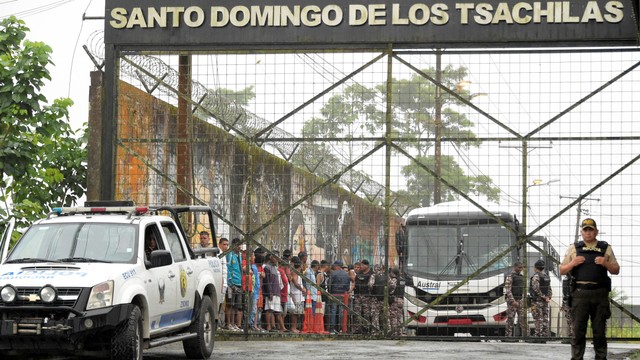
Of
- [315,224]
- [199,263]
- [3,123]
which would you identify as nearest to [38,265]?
[199,263]

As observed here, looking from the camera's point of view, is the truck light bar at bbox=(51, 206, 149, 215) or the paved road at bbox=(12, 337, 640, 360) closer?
the truck light bar at bbox=(51, 206, 149, 215)

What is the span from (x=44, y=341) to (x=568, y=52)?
367 inches

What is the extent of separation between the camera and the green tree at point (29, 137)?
19.2 m

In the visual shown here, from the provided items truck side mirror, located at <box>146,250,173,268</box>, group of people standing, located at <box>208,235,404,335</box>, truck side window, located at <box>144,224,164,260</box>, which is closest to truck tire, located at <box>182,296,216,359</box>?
truck side window, located at <box>144,224,164,260</box>

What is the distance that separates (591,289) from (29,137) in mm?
9482

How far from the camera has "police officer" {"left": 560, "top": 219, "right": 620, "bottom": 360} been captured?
13820 millimetres

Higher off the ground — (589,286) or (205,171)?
(205,171)

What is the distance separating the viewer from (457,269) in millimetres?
21766

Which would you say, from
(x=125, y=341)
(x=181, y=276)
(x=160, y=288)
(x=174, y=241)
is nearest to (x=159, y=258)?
(x=160, y=288)

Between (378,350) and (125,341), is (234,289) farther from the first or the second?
(125,341)

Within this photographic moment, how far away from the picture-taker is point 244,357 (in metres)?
→ 14.8

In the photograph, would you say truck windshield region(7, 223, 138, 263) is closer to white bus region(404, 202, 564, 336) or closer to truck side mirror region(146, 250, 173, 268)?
truck side mirror region(146, 250, 173, 268)

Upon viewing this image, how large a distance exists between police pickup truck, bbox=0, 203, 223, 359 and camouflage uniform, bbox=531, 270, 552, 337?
620 centimetres

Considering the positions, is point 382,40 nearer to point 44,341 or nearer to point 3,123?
point 3,123
